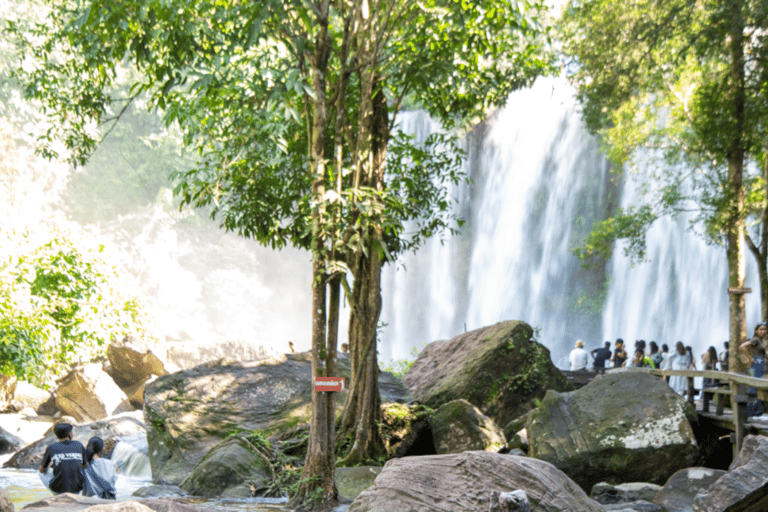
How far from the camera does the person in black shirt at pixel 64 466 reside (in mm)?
6387

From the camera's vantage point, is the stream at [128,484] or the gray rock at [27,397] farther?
the gray rock at [27,397]

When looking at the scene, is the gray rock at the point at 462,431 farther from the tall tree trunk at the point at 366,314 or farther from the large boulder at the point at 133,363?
the large boulder at the point at 133,363

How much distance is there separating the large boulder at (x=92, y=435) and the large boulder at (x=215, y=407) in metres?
2.70

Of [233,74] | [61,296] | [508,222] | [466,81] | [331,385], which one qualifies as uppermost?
[508,222]

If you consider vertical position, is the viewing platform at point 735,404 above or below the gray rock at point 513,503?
above

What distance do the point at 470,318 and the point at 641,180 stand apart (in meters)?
9.89

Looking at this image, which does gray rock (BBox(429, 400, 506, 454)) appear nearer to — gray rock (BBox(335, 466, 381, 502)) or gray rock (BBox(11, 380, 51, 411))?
gray rock (BBox(335, 466, 381, 502))

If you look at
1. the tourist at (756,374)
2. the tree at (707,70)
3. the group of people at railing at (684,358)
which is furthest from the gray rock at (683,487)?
the tree at (707,70)

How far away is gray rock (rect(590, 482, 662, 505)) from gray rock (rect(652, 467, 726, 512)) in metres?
0.22

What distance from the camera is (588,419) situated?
9445 millimetres

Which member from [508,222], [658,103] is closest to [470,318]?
[508,222]

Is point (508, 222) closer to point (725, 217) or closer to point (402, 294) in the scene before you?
point (402, 294)

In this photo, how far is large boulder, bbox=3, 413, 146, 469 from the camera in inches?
522

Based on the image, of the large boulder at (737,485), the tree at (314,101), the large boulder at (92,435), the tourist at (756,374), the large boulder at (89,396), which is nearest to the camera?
the large boulder at (737,485)
